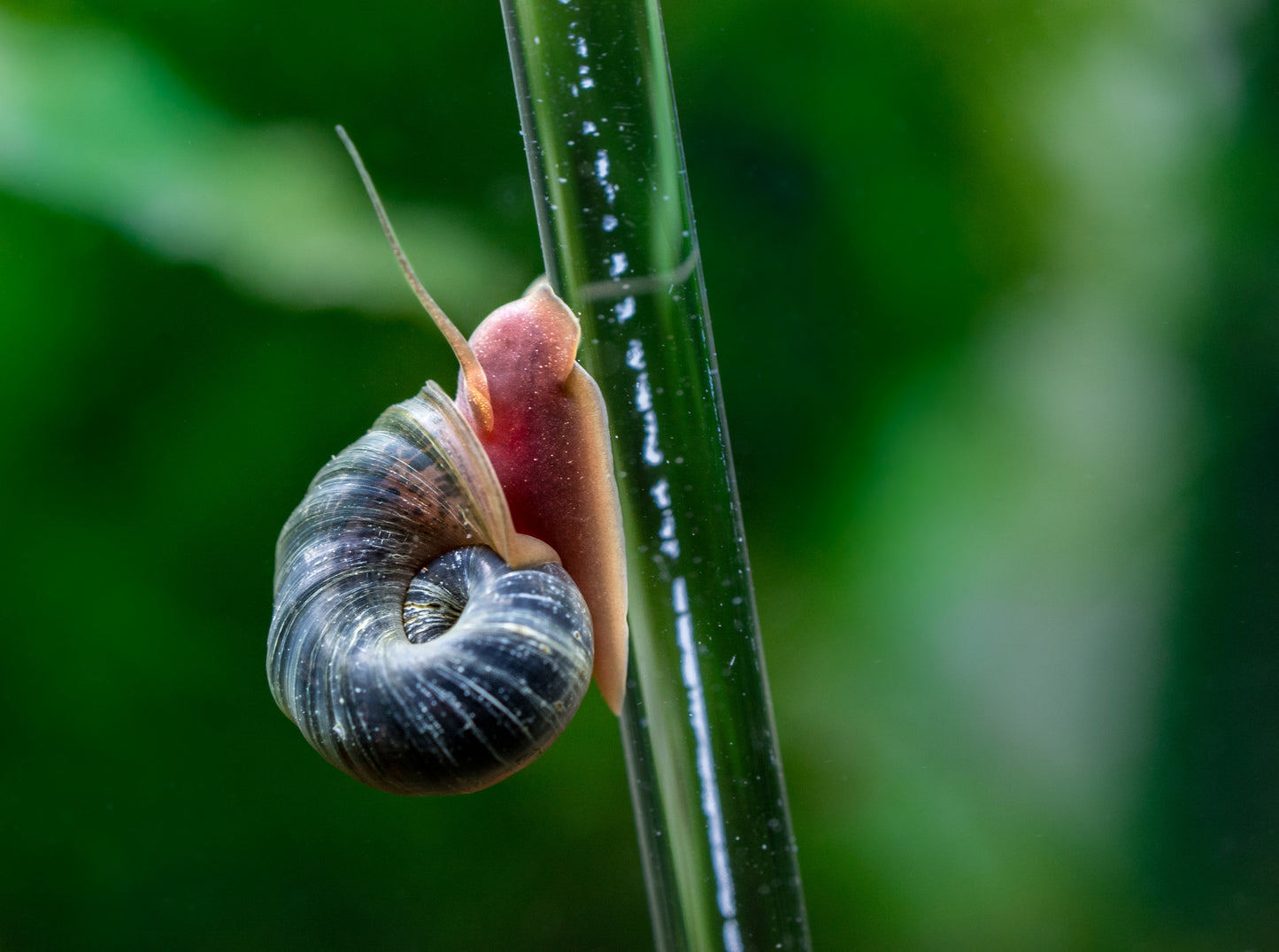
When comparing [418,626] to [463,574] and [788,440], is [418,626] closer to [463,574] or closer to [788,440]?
[463,574]

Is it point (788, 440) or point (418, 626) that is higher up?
point (788, 440)

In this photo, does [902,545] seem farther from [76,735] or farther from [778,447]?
[76,735]

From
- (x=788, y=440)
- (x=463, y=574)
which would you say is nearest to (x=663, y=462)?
(x=463, y=574)

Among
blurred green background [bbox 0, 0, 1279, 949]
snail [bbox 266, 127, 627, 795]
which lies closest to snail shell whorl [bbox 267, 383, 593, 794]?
snail [bbox 266, 127, 627, 795]

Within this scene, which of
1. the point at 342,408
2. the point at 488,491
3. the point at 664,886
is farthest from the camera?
the point at 342,408

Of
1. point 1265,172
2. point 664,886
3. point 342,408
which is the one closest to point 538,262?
point 342,408

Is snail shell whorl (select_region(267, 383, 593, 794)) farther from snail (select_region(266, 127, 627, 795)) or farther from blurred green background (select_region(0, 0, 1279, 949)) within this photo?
blurred green background (select_region(0, 0, 1279, 949))

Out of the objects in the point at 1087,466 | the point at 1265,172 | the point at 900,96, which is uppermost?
the point at 900,96
